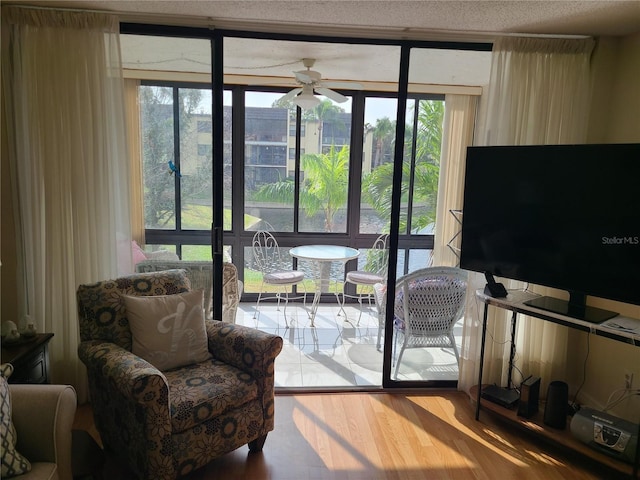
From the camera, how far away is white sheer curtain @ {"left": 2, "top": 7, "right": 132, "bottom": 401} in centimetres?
276

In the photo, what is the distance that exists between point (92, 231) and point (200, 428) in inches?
59.1

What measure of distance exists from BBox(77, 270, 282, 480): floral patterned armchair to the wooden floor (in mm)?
198

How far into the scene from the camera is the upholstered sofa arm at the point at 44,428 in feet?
5.82

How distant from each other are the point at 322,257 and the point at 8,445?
11.0ft

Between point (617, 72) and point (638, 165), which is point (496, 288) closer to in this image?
point (638, 165)

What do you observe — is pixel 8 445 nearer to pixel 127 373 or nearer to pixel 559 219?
pixel 127 373

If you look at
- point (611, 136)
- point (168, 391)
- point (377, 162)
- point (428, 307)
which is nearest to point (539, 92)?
point (611, 136)

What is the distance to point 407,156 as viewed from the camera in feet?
10.8

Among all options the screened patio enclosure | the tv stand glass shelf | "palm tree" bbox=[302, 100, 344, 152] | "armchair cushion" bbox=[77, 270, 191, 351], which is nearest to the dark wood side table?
"armchair cushion" bbox=[77, 270, 191, 351]

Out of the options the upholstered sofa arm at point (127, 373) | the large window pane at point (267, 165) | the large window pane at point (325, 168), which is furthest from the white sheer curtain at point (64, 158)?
the large window pane at point (325, 168)

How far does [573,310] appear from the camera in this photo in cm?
257

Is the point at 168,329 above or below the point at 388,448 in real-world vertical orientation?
above

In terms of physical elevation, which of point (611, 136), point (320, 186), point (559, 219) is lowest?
point (559, 219)

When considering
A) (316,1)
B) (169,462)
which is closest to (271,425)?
(169,462)
